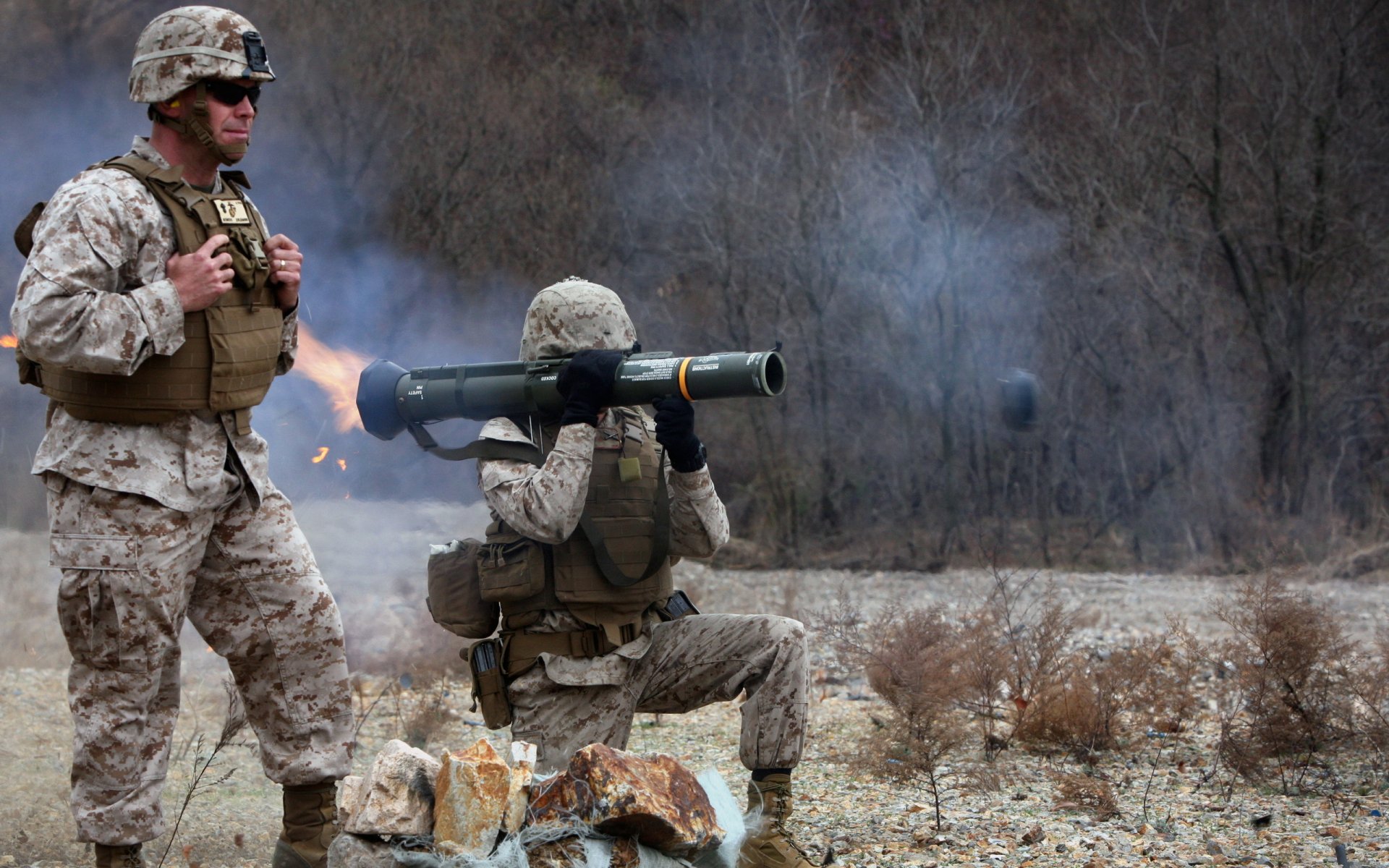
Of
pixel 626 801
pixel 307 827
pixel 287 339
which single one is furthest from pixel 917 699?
pixel 287 339

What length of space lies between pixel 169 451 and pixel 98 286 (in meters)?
0.44

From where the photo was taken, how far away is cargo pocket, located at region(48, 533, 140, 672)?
329 cm

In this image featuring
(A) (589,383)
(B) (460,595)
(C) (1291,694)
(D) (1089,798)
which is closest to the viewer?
(A) (589,383)

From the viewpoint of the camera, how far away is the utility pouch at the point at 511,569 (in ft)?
12.5

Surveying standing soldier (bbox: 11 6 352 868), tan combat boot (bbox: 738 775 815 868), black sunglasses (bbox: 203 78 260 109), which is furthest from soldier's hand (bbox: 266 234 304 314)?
tan combat boot (bbox: 738 775 815 868)

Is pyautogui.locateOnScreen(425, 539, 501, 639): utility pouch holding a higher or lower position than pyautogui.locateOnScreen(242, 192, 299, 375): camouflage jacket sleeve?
lower

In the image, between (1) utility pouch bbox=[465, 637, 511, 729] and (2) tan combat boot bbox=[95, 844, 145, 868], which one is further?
(1) utility pouch bbox=[465, 637, 511, 729]

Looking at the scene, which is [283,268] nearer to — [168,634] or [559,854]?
[168,634]

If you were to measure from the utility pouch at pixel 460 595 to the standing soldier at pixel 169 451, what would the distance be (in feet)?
1.15

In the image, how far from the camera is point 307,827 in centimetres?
368

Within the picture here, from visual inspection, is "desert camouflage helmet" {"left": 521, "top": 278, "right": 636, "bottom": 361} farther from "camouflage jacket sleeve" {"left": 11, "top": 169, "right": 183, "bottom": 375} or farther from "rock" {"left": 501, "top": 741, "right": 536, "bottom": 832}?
"rock" {"left": 501, "top": 741, "right": 536, "bottom": 832}

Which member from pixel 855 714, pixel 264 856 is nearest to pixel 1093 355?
pixel 855 714

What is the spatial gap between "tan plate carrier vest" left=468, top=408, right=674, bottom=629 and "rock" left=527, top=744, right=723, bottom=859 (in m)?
0.64

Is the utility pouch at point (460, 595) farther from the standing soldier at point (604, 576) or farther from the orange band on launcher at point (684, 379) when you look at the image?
the orange band on launcher at point (684, 379)
